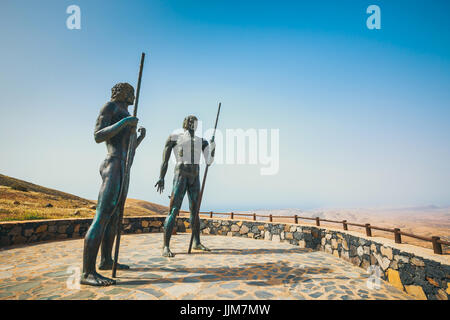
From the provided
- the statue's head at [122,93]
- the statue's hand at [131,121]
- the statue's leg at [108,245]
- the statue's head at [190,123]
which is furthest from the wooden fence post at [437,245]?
the statue's head at [122,93]

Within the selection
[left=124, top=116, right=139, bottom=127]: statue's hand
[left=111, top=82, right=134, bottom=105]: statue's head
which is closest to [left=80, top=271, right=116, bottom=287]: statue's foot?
[left=124, top=116, right=139, bottom=127]: statue's hand

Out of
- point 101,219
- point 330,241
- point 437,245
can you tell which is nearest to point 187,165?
point 101,219

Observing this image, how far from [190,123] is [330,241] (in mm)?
4666

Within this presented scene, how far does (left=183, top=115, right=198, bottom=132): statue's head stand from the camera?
546 cm

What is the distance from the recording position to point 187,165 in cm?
523

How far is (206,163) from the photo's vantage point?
213 inches

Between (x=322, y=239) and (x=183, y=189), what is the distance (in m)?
4.01

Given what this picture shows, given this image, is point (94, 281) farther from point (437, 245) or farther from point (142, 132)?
point (437, 245)

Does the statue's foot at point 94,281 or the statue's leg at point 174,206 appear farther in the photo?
the statue's leg at point 174,206

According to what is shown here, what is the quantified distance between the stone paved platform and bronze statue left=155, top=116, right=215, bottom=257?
3.52ft

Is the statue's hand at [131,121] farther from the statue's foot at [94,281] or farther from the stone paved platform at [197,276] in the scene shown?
the stone paved platform at [197,276]

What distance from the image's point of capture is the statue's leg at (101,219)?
2.93 metres

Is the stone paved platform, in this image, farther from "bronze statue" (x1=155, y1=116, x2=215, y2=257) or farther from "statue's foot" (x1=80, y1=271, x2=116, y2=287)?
"bronze statue" (x1=155, y1=116, x2=215, y2=257)

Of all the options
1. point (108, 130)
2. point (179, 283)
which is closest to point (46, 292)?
point (179, 283)
